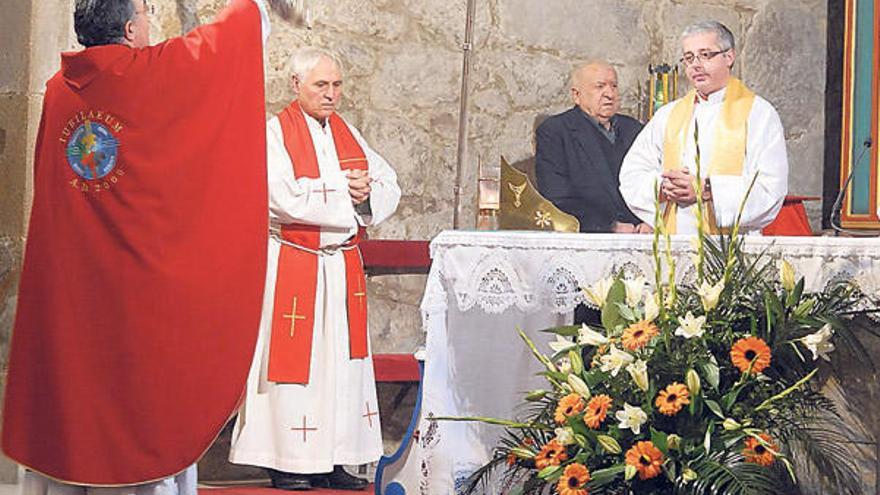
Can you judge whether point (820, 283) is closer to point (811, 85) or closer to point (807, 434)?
point (807, 434)

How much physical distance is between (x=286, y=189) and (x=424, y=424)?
2.20 m

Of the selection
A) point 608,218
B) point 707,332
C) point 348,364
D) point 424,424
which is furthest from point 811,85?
point 707,332

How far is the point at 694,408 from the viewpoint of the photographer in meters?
4.08

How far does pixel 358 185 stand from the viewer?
7.33m

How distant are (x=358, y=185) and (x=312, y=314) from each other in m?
0.62

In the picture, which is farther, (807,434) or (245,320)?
(245,320)

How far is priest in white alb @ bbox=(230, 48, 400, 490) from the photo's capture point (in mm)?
7203

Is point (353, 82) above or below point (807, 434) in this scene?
above

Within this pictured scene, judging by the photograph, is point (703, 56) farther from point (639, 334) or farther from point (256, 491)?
point (256, 491)

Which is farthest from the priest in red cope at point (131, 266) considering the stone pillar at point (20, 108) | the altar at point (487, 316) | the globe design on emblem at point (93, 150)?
the stone pillar at point (20, 108)

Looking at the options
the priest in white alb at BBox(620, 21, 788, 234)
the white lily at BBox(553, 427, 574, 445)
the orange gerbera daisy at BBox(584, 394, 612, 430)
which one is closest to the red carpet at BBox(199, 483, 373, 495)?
the priest in white alb at BBox(620, 21, 788, 234)

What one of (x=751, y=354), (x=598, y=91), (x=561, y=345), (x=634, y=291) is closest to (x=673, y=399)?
(x=751, y=354)

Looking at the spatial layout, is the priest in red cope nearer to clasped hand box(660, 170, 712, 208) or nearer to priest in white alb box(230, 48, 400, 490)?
clasped hand box(660, 170, 712, 208)

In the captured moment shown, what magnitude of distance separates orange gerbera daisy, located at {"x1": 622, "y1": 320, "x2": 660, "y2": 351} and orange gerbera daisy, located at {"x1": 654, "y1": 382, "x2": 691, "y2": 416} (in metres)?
0.13
